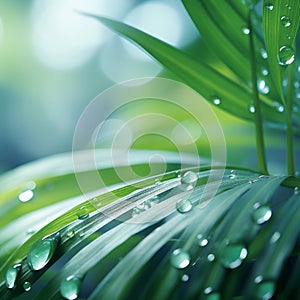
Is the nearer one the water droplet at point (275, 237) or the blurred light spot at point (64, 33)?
the water droplet at point (275, 237)

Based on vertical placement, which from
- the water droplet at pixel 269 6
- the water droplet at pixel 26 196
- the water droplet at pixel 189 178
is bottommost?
the water droplet at pixel 26 196

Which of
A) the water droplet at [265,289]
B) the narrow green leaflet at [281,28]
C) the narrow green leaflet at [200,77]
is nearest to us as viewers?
the water droplet at [265,289]

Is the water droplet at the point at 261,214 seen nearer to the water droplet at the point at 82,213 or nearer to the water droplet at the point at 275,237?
the water droplet at the point at 275,237

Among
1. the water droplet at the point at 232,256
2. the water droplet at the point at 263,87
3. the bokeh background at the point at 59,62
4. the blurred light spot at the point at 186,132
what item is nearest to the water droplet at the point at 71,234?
the water droplet at the point at 232,256

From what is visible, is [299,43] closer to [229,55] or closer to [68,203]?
[229,55]

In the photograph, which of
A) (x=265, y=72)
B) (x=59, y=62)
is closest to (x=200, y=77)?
(x=265, y=72)

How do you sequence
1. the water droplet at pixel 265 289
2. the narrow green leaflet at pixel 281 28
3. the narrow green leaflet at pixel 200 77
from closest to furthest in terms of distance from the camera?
the water droplet at pixel 265 289, the narrow green leaflet at pixel 281 28, the narrow green leaflet at pixel 200 77

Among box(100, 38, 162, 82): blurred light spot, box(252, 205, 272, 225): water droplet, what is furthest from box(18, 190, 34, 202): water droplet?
box(100, 38, 162, 82): blurred light spot
